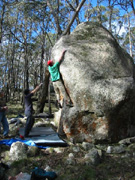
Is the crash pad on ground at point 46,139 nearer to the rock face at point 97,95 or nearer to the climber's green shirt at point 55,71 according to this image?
the rock face at point 97,95

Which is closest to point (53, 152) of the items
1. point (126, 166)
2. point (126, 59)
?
point (126, 166)

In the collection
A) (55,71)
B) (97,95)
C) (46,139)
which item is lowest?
(46,139)

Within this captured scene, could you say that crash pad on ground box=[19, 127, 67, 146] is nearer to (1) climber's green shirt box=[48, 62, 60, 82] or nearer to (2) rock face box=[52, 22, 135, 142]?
(2) rock face box=[52, 22, 135, 142]

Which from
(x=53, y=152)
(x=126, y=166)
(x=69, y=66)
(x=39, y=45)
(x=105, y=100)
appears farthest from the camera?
(x=39, y=45)

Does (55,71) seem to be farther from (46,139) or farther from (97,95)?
(46,139)

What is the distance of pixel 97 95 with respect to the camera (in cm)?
580

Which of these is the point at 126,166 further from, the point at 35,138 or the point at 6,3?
the point at 6,3

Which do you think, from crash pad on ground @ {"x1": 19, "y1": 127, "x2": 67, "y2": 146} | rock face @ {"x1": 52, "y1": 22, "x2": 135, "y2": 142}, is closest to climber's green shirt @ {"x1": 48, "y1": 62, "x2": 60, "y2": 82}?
rock face @ {"x1": 52, "y1": 22, "x2": 135, "y2": 142}

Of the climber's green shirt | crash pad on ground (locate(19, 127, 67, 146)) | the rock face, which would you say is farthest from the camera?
the climber's green shirt

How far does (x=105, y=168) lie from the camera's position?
406 centimetres

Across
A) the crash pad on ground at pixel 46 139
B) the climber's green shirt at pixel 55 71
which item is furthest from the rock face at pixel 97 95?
the crash pad on ground at pixel 46 139

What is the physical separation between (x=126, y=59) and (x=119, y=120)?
2665 millimetres

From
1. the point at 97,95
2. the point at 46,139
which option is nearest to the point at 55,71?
the point at 97,95

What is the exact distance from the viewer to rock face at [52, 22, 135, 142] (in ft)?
18.8
